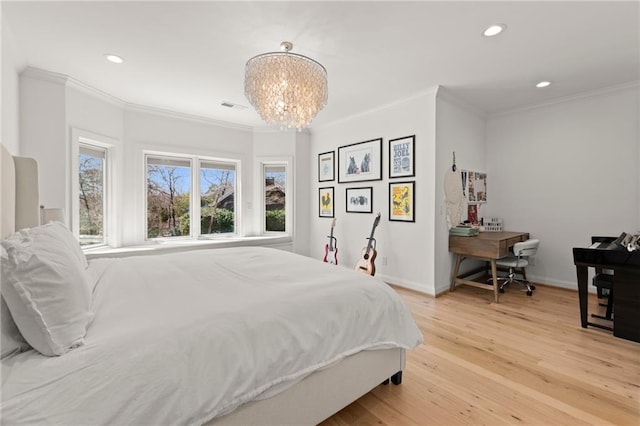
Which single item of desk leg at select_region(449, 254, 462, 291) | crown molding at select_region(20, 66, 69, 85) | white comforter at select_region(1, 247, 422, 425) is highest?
crown molding at select_region(20, 66, 69, 85)

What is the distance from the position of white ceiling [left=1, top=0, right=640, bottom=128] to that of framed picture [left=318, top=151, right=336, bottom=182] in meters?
1.34

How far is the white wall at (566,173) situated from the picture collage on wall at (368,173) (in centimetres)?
161

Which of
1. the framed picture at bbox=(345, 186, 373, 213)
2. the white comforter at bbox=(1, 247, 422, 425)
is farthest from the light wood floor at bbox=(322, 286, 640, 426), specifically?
the framed picture at bbox=(345, 186, 373, 213)

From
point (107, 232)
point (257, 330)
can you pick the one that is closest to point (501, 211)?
point (257, 330)

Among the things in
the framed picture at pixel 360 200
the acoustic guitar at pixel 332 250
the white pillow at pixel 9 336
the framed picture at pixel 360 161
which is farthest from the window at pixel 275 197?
the white pillow at pixel 9 336

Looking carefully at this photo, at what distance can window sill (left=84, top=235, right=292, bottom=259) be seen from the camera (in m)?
3.40

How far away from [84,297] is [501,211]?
484 cm

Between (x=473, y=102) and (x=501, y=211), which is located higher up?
(x=473, y=102)

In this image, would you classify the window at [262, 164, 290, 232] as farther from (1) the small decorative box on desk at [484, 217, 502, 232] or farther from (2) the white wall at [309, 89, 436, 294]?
(1) the small decorative box on desk at [484, 217, 502, 232]

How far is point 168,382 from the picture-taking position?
3.05ft

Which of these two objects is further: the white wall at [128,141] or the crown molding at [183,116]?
the crown molding at [183,116]

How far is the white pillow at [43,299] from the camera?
93 cm

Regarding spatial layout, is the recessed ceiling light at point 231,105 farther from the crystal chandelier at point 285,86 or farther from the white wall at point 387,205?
the crystal chandelier at point 285,86

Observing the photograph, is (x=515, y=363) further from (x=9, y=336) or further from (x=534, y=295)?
(x=9, y=336)
